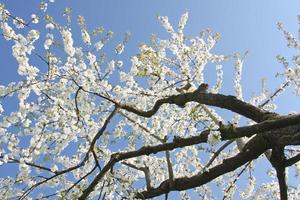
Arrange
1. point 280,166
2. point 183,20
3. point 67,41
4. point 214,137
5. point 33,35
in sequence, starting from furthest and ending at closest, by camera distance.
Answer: point 183,20, point 67,41, point 33,35, point 280,166, point 214,137

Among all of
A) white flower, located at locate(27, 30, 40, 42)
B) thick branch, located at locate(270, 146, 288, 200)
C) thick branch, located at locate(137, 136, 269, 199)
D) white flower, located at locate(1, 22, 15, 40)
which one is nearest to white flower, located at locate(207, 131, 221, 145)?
thick branch, located at locate(137, 136, 269, 199)

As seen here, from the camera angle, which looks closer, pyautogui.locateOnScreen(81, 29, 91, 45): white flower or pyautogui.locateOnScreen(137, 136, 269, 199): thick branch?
pyautogui.locateOnScreen(137, 136, 269, 199): thick branch

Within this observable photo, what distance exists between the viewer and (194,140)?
5.39 metres

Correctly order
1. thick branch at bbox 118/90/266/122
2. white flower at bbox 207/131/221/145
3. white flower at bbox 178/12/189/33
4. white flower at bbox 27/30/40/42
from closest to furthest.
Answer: white flower at bbox 207/131/221/145, thick branch at bbox 118/90/266/122, white flower at bbox 27/30/40/42, white flower at bbox 178/12/189/33

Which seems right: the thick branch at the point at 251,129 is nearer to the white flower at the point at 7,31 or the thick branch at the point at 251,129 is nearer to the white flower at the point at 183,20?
the white flower at the point at 7,31

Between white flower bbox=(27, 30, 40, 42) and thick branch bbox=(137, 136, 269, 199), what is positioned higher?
white flower bbox=(27, 30, 40, 42)

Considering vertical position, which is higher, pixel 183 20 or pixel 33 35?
pixel 183 20

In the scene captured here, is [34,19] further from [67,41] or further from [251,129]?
[251,129]

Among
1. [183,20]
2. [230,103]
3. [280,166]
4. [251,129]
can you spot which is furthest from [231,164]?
[183,20]

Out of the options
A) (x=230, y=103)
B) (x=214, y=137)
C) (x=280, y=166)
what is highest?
(x=230, y=103)

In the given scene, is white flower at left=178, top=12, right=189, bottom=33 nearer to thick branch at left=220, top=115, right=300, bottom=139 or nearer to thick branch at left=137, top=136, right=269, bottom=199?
thick branch at left=137, top=136, right=269, bottom=199

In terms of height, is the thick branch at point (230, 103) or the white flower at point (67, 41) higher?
the white flower at point (67, 41)

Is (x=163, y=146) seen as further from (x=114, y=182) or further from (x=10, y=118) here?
(x=10, y=118)

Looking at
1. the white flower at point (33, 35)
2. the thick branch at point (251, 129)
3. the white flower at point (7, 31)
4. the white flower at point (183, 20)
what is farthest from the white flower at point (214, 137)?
the white flower at point (183, 20)
